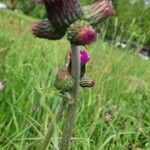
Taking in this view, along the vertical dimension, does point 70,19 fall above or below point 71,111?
above

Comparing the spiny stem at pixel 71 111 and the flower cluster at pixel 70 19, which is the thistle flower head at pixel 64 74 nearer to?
the spiny stem at pixel 71 111

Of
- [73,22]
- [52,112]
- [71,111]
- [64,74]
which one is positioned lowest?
Answer: [52,112]

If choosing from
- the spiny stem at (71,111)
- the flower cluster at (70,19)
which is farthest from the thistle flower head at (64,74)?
the flower cluster at (70,19)

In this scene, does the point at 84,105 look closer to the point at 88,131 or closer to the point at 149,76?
the point at 88,131

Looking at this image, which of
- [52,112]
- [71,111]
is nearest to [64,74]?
[71,111]

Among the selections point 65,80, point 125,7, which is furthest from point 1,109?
point 125,7

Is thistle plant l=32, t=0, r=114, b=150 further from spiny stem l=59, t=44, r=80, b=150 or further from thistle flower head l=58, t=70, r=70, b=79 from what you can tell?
thistle flower head l=58, t=70, r=70, b=79

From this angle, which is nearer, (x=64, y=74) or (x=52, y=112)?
(x=64, y=74)

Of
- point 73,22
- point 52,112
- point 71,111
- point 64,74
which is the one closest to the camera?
point 73,22

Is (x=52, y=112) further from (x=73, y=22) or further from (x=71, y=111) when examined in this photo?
(x=73, y=22)

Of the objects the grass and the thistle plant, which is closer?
the thistle plant

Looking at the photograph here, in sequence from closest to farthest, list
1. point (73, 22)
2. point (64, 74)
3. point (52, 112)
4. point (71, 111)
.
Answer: point (73, 22) < point (71, 111) < point (64, 74) < point (52, 112)

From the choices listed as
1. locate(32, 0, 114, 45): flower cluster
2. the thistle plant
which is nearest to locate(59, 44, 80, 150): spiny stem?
the thistle plant
